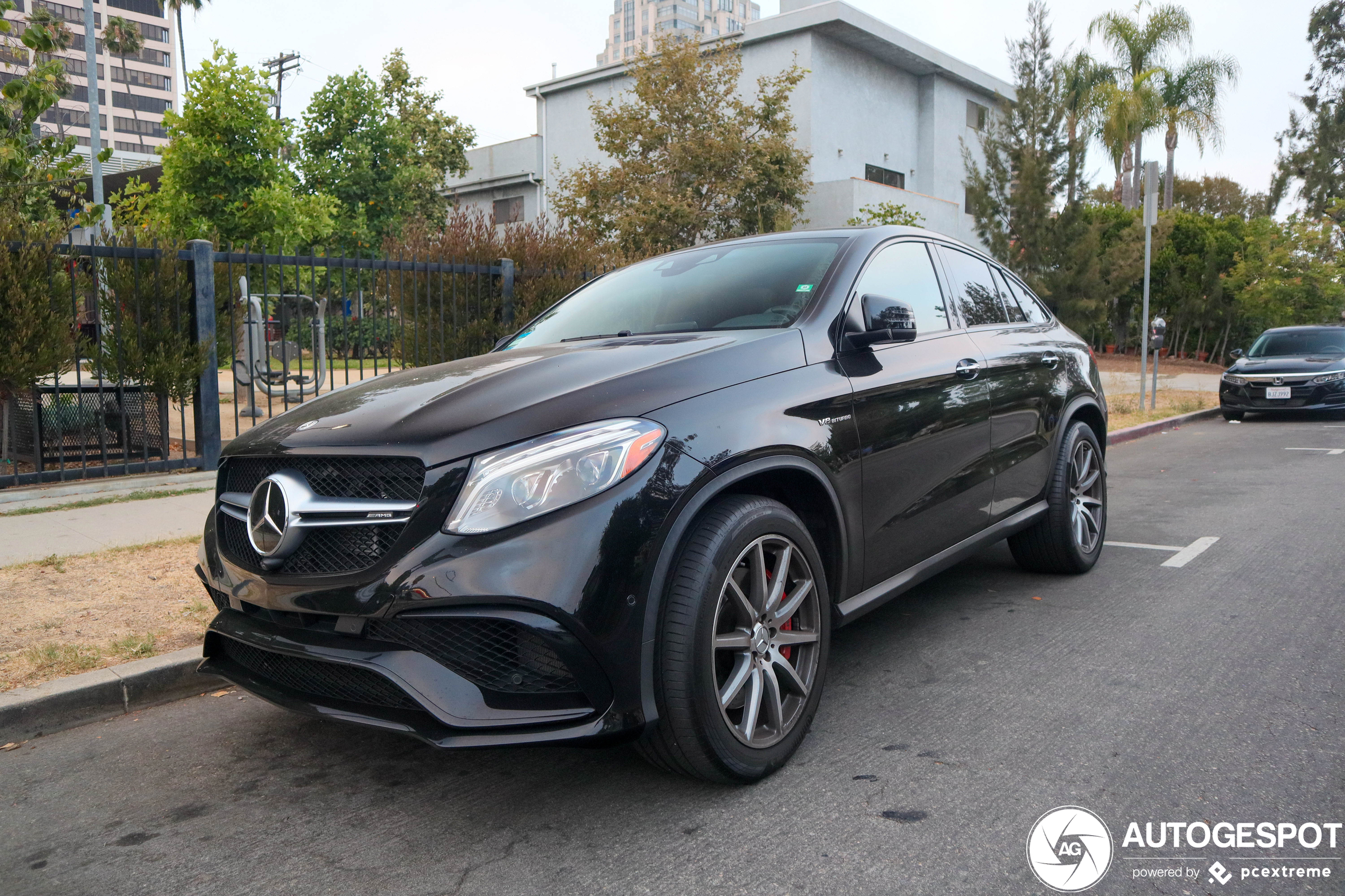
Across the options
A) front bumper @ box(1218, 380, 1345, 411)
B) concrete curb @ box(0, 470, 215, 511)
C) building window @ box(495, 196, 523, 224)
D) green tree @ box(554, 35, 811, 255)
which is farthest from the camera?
building window @ box(495, 196, 523, 224)

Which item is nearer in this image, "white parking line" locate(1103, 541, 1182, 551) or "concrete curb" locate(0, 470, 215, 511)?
"white parking line" locate(1103, 541, 1182, 551)

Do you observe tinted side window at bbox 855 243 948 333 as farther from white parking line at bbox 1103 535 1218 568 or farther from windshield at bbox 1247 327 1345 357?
windshield at bbox 1247 327 1345 357

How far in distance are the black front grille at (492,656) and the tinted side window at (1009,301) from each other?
10.9 feet

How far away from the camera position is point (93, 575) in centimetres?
511

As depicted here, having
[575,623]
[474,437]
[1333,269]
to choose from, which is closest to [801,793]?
[575,623]

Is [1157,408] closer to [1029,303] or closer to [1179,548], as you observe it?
[1179,548]

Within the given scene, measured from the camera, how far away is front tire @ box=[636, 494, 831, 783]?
259cm

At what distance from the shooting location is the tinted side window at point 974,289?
14.8ft

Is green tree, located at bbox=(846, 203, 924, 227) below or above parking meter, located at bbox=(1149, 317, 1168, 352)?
above

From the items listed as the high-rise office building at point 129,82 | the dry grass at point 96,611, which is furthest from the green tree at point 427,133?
the high-rise office building at point 129,82

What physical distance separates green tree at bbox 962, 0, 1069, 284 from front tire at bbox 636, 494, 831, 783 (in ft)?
77.8

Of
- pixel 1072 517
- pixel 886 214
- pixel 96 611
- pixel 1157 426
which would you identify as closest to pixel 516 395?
pixel 96 611

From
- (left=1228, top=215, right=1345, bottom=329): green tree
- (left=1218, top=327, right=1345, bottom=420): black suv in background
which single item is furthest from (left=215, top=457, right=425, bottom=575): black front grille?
(left=1228, top=215, right=1345, bottom=329): green tree

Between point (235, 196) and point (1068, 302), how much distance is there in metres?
18.9
